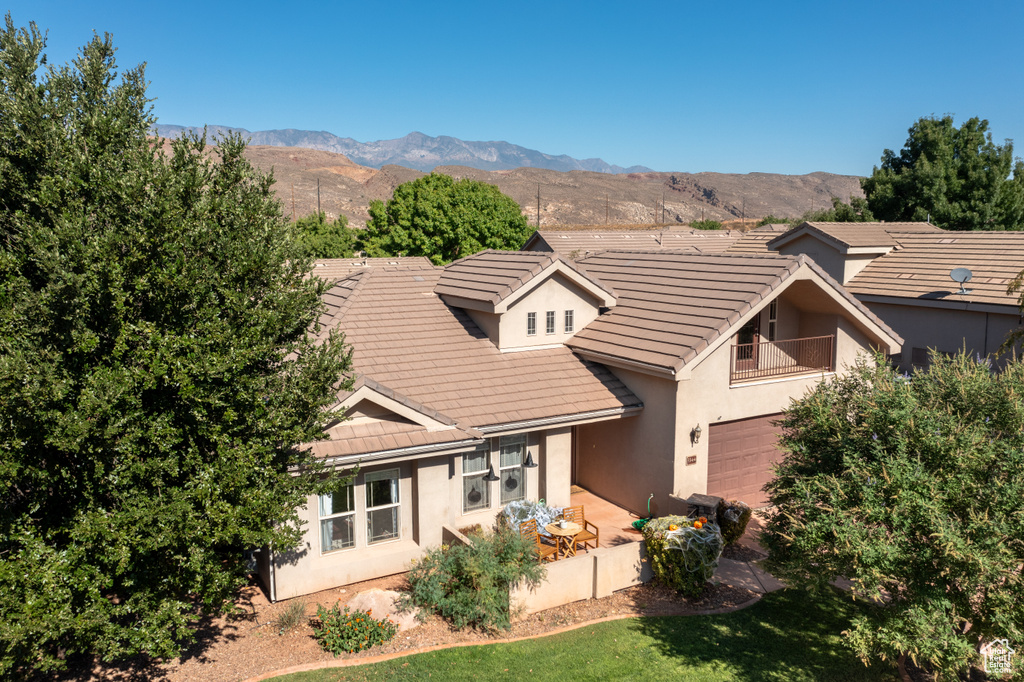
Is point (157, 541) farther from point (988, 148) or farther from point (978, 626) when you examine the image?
point (988, 148)

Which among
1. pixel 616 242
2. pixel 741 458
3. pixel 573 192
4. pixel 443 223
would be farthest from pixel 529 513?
pixel 573 192

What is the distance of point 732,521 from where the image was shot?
1528 centimetres

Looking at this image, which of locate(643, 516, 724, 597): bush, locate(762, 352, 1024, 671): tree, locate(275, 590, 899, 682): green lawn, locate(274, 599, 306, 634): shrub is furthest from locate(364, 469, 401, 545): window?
locate(762, 352, 1024, 671): tree

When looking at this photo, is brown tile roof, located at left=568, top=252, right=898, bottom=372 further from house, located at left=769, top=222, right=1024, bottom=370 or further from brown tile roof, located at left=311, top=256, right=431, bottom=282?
brown tile roof, located at left=311, top=256, right=431, bottom=282

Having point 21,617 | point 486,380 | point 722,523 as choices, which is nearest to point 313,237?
point 486,380

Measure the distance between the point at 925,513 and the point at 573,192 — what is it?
14225 cm

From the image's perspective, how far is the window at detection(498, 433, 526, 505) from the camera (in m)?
16.5

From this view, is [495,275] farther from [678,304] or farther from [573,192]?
[573,192]

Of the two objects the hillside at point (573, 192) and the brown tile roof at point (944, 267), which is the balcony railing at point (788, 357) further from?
the hillside at point (573, 192)

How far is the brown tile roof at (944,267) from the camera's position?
23328 mm

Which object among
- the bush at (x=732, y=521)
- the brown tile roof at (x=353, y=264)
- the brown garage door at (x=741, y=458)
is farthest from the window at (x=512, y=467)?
the brown tile roof at (x=353, y=264)

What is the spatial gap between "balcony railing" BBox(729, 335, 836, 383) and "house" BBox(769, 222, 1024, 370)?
18.5 ft

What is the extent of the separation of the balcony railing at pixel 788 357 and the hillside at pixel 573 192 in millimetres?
91533

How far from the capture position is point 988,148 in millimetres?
46406
